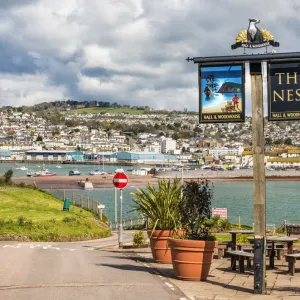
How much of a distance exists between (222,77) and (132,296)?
4.41m

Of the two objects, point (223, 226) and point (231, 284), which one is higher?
point (231, 284)

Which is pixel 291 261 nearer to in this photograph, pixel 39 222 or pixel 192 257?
pixel 192 257

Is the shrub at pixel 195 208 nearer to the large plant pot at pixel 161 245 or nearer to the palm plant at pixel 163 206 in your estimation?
the palm plant at pixel 163 206

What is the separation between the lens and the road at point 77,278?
392 inches

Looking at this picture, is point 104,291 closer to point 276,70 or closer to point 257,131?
point 257,131

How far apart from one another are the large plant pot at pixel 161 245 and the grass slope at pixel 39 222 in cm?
931

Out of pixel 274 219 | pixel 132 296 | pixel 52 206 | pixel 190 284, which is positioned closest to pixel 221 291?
pixel 190 284

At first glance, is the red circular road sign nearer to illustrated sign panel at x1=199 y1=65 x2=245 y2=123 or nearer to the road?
the road

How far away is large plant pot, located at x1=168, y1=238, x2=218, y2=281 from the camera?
37.2 feet

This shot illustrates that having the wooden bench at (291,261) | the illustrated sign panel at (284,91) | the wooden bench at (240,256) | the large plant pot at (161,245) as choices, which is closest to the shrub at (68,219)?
the large plant pot at (161,245)

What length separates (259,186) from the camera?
10664mm

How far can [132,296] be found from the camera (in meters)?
9.87

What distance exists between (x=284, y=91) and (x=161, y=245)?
17.0 feet

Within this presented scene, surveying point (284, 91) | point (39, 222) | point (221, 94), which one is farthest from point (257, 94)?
point (39, 222)
